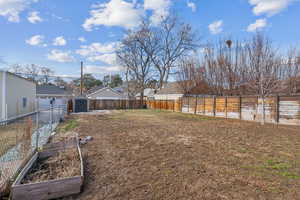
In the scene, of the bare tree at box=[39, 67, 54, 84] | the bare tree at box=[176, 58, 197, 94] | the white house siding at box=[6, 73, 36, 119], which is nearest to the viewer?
the white house siding at box=[6, 73, 36, 119]

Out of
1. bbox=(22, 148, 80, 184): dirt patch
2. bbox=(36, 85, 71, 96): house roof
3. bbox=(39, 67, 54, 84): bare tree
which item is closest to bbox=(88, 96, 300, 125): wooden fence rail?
bbox=(22, 148, 80, 184): dirt patch

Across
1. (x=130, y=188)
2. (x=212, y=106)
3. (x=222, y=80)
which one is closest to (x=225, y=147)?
(x=130, y=188)

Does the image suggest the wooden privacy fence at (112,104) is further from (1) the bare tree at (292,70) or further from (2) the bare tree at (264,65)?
(1) the bare tree at (292,70)

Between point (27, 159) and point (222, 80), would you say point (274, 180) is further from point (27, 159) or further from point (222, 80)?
point (222, 80)

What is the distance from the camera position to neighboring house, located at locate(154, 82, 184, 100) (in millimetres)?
21562

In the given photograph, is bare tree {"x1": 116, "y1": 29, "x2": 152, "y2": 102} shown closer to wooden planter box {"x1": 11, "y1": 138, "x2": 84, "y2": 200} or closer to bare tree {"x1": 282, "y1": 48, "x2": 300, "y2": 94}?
bare tree {"x1": 282, "y1": 48, "x2": 300, "y2": 94}

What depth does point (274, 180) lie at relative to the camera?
8.93 ft

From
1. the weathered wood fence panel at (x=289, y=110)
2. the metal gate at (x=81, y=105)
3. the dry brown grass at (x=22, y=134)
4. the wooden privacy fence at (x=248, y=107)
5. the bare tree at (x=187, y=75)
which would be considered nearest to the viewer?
the dry brown grass at (x=22, y=134)

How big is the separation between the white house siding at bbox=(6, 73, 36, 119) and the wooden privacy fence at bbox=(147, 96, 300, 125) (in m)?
12.6

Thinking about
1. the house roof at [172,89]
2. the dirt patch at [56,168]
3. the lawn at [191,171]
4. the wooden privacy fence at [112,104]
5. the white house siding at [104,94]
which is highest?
the house roof at [172,89]

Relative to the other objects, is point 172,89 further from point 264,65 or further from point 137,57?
point 264,65

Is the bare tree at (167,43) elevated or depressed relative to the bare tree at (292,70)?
elevated

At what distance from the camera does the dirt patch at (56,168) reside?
264 centimetres

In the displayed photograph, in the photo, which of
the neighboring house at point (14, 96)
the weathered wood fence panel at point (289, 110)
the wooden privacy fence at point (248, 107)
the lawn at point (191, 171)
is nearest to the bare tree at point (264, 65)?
the wooden privacy fence at point (248, 107)
